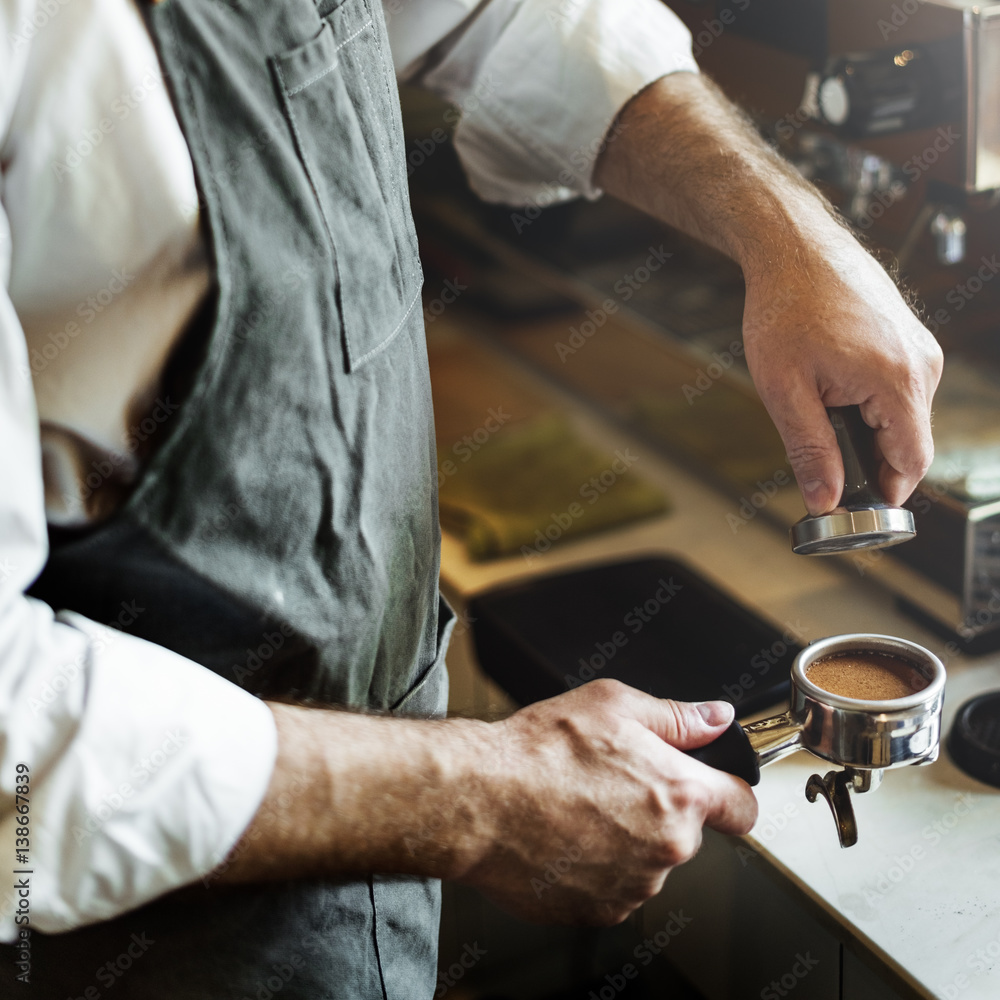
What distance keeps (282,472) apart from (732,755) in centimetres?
42

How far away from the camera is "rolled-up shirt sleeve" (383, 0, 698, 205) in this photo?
1163mm

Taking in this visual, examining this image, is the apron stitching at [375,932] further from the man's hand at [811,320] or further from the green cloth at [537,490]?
the green cloth at [537,490]

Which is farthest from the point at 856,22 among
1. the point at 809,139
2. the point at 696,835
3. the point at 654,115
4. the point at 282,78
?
the point at 696,835

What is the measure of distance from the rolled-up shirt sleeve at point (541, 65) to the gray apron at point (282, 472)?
28 centimetres

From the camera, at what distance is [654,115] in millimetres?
1154

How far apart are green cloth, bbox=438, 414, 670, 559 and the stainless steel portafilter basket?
88cm

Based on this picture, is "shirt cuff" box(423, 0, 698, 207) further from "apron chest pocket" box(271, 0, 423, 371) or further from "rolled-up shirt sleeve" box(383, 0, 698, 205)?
"apron chest pocket" box(271, 0, 423, 371)

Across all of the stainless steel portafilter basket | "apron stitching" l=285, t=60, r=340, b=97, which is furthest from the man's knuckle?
"apron stitching" l=285, t=60, r=340, b=97

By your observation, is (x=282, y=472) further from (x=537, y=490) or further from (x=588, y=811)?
(x=537, y=490)

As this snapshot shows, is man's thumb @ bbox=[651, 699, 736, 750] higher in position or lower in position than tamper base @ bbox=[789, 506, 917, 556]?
lower

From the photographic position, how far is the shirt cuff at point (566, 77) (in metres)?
1.16

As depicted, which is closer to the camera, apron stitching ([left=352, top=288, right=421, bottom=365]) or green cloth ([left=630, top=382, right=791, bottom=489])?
apron stitching ([left=352, top=288, right=421, bottom=365])

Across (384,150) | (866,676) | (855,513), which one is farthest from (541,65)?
(866,676)

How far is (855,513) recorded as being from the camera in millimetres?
870
